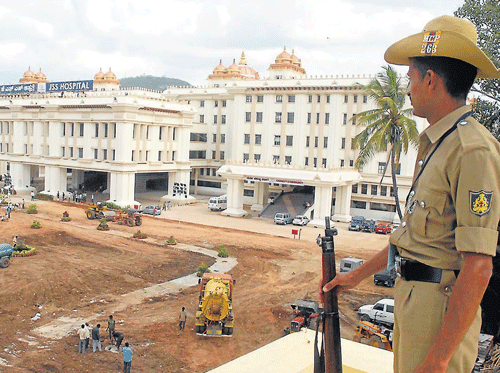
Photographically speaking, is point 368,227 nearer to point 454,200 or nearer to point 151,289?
Answer: point 151,289

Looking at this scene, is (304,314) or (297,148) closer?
(304,314)

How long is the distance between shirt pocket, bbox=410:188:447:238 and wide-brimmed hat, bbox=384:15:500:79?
2.61 ft

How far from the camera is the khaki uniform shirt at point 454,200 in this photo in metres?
2.55

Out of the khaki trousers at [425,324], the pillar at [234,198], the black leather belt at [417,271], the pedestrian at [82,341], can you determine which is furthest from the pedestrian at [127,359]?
the pillar at [234,198]

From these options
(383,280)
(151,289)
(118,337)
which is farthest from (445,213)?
(383,280)

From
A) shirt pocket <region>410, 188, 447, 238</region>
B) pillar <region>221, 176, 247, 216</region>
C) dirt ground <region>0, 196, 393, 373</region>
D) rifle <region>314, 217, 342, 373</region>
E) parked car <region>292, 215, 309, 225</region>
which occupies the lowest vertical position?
dirt ground <region>0, 196, 393, 373</region>

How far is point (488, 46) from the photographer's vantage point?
1554 centimetres

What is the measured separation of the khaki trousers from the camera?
2.81 meters

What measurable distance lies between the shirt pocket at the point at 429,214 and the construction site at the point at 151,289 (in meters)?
5.26

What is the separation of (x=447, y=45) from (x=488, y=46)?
14.6 m

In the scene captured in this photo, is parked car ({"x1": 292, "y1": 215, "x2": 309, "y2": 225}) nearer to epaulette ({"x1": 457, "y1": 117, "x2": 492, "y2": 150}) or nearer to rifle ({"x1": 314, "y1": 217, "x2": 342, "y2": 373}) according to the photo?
rifle ({"x1": 314, "y1": 217, "x2": 342, "y2": 373})

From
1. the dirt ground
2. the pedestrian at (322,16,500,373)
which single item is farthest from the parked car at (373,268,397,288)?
the pedestrian at (322,16,500,373)

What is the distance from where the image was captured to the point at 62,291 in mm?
22359

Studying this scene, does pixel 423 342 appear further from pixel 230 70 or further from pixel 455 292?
pixel 230 70
